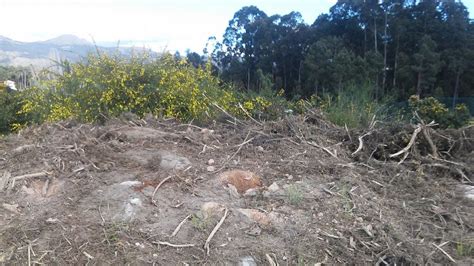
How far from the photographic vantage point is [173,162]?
3324 mm

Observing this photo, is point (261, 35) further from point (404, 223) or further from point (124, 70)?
point (404, 223)

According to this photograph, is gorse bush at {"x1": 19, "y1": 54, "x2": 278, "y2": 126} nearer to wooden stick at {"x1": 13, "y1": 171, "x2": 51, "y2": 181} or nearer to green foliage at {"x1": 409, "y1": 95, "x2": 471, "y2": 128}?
wooden stick at {"x1": 13, "y1": 171, "x2": 51, "y2": 181}

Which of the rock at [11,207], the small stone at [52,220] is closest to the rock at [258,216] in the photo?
the small stone at [52,220]

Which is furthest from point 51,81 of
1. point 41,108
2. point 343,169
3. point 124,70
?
point 343,169

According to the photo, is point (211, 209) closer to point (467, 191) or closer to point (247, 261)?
point (247, 261)

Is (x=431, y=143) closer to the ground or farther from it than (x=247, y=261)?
farther from it

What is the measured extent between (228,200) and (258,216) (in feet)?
0.87

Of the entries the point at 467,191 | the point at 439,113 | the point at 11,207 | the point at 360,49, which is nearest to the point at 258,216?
the point at 11,207

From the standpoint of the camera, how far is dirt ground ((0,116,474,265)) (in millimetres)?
2488

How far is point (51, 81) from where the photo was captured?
797cm

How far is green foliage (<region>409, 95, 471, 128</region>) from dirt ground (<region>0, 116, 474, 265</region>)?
21.9 feet

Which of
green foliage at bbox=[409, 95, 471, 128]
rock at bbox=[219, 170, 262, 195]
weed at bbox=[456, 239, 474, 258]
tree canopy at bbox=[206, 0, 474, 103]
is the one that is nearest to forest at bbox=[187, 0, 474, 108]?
tree canopy at bbox=[206, 0, 474, 103]

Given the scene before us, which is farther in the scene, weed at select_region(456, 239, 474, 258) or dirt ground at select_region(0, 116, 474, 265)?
weed at select_region(456, 239, 474, 258)

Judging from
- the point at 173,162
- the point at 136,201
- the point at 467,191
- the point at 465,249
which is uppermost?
the point at 173,162
